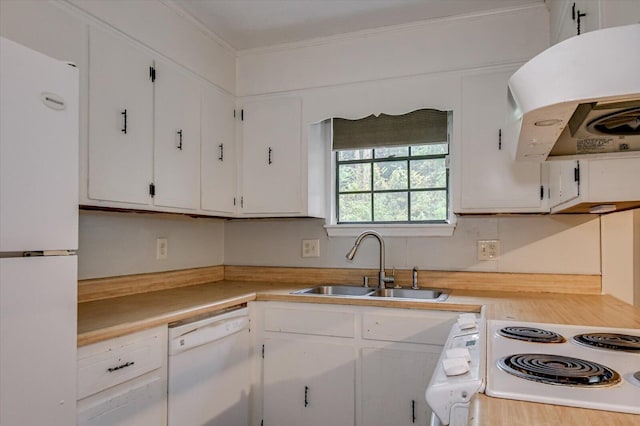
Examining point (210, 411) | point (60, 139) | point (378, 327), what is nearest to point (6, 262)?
point (60, 139)

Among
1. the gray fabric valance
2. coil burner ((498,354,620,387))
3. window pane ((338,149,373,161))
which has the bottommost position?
coil burner ((498,354,620,387))

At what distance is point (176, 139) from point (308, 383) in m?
1.38

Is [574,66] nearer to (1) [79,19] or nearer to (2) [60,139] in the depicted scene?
(2) [60,139]

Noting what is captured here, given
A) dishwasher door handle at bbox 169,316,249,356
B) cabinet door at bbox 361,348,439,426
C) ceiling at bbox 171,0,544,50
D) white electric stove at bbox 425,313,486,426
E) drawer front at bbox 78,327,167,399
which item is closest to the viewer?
white electric stove at bbox 425,313,486,426

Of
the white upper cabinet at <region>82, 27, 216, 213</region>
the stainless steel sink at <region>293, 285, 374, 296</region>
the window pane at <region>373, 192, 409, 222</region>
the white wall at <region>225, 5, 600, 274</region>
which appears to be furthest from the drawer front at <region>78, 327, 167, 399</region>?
the window pane at <region>373, 192, 409, 222</region>

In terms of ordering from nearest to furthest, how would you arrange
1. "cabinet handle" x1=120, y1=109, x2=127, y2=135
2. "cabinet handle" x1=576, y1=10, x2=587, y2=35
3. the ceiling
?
"cabinet handle" x1=576, y1=10, x2=587, y2=35 < "cabinet handle" x1=120, y1=109, x2=127, y2=135 < the ceiling

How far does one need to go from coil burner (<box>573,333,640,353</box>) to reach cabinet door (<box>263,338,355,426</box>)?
3.64 feet

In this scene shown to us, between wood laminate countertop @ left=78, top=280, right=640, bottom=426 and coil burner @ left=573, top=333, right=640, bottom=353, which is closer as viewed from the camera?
wood laminate countertop @ left=78, top=280, right=640, bottom=426

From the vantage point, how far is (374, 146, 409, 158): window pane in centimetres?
281

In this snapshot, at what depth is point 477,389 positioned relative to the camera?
0.92m

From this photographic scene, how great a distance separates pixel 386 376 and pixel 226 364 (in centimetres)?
75

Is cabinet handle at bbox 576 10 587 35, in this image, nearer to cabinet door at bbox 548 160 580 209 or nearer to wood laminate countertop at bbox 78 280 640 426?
cabinet door at bbox 548 160 580 209

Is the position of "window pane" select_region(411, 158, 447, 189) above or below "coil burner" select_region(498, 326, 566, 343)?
above

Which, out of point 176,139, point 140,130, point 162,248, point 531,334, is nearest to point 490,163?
point 531,334
